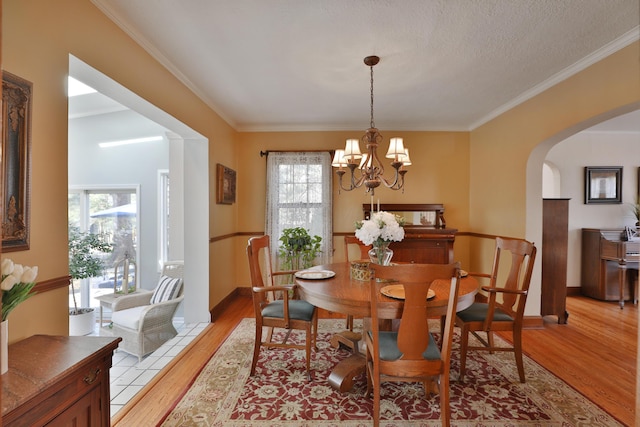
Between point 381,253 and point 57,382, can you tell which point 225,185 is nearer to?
point 381,253

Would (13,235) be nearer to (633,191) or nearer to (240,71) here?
(240,71)

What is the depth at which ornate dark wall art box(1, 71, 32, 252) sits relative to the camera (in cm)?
133

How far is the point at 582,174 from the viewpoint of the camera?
15.3 feet

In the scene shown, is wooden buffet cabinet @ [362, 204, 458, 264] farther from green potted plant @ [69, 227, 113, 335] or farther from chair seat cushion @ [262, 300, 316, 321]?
green potted plant @ [69, 227, 113, 335]

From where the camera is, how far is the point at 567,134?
302 centimetres

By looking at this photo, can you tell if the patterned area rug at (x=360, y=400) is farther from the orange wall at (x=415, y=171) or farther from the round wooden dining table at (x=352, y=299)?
the orange wall at (x=415, y=171)

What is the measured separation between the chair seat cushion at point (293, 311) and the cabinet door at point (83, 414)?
125 centimetres

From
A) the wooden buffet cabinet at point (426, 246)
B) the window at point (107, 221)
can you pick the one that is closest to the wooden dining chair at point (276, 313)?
the wooden buffet cabinet at point (426, 246)

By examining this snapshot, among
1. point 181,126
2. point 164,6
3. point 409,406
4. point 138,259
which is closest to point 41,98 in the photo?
point 164,6

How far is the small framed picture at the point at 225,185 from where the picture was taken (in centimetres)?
383

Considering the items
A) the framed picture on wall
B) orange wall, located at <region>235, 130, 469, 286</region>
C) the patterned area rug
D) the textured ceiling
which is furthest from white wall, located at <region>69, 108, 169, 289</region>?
the framed picture on wall

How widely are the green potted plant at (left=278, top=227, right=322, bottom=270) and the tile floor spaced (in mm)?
1402

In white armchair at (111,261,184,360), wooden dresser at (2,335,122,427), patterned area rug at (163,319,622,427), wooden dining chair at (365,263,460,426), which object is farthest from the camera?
white armchair at (111,261,184,360)

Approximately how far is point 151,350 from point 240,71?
3066 mm
